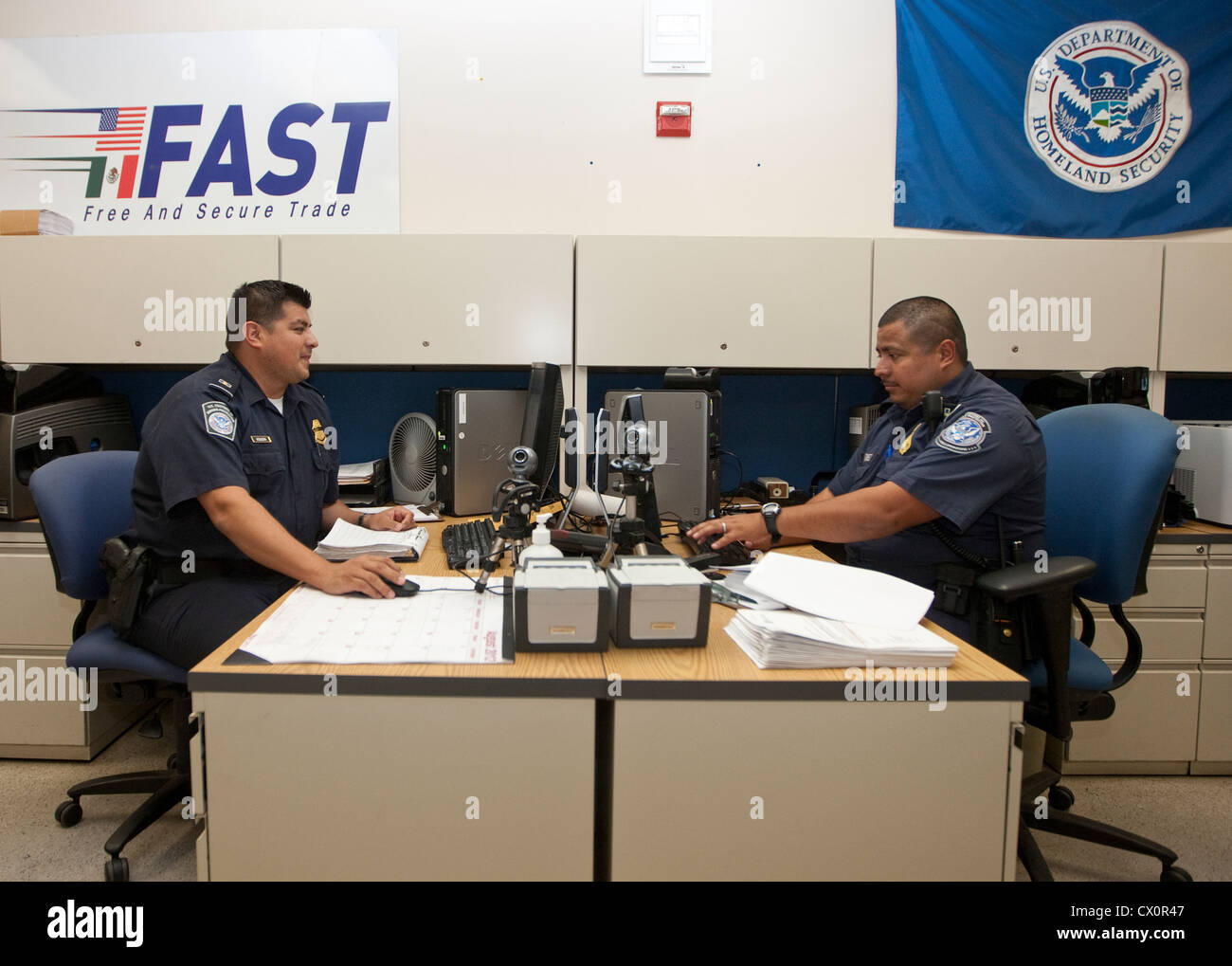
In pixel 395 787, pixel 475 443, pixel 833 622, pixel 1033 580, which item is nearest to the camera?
pixel 395 787

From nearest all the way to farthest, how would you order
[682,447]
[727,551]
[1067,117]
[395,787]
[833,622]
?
[395,787], [833,622], [727,551], [682,447], [1067,117]

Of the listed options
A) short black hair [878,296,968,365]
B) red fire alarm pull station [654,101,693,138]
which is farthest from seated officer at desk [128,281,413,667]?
red fire alarm pull station [654,101,693,138]

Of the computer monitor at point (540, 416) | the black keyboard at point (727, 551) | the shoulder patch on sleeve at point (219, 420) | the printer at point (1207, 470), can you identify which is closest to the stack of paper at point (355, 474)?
the shoulder patch on sleeve at point (219, 420)

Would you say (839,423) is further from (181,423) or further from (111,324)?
(111,324)

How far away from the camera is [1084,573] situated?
4.44 ft

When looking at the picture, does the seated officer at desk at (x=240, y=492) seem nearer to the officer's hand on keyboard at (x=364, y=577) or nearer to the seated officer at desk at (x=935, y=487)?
the officer's hand on keyboard at (x=364, y=577)

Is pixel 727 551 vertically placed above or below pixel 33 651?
above

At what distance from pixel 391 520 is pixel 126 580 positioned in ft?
1.90

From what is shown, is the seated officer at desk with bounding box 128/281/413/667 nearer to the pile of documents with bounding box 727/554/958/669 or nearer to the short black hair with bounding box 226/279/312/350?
the short black hair with bounding box 226/279/312/350

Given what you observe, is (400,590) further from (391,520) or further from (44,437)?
(44,437)

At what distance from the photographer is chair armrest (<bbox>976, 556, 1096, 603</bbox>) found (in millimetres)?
1326

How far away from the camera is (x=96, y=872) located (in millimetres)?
1673

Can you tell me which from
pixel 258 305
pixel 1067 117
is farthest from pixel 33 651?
pixel 1067 117
